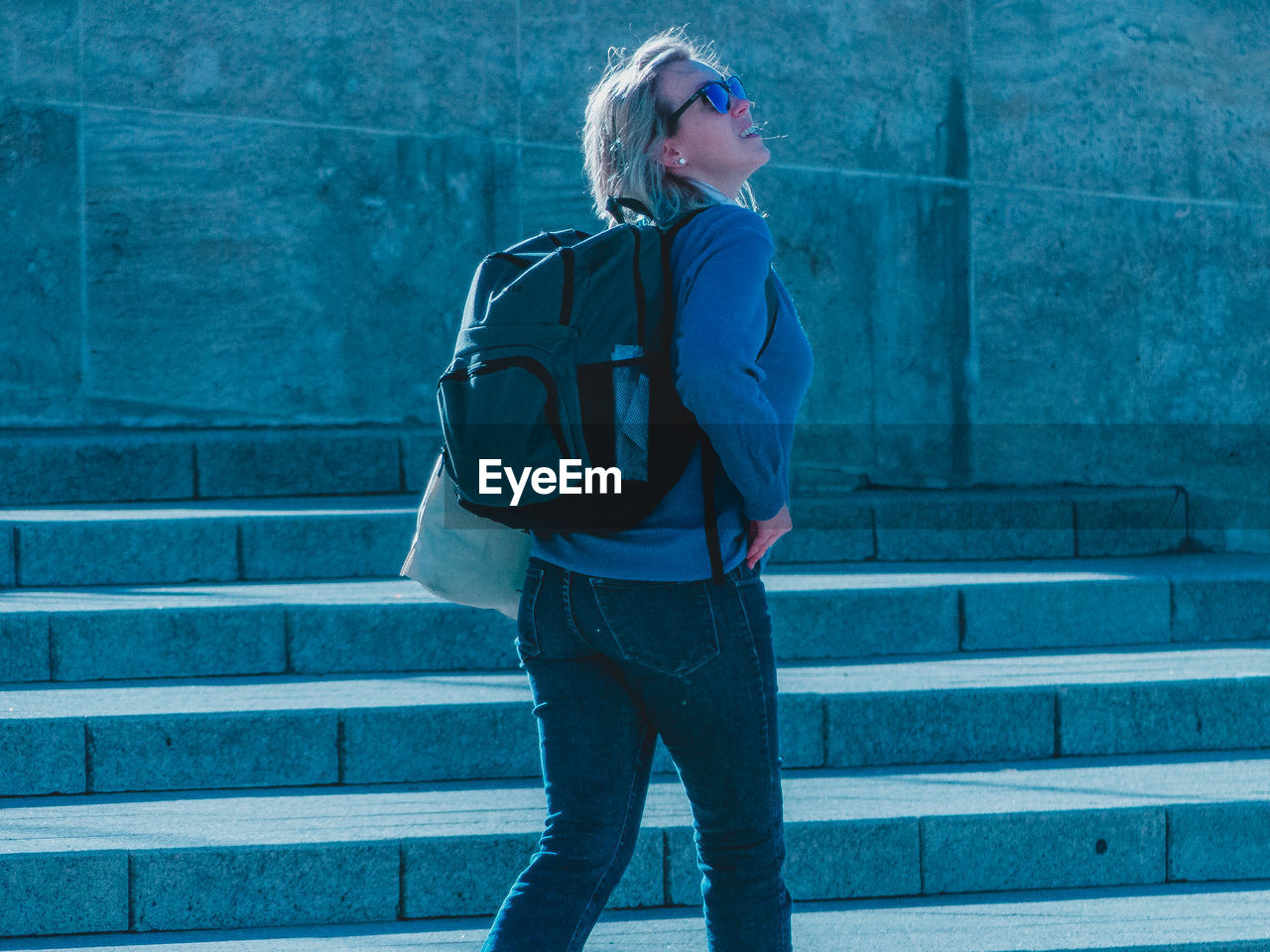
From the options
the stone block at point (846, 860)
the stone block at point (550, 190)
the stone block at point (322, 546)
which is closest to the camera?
the stone block at point (846, 860)

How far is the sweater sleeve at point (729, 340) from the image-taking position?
5.24 ft

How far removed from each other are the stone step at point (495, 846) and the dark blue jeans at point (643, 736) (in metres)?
1.22

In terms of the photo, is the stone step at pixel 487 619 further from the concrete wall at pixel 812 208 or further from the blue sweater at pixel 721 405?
the blue sweater at pixel 721 405

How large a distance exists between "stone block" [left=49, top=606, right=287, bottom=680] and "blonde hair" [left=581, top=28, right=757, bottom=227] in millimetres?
2256

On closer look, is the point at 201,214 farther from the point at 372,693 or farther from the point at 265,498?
the point at 372,693

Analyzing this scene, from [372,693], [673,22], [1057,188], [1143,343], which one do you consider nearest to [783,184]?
[673,22]

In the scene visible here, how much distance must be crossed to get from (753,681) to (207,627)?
2419 millimetres

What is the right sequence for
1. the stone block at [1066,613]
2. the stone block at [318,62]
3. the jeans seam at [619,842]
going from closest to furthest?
1. the jeans seam at [619,842]
2. the stone block at [1066,613]
3. the stone block at [318,62]

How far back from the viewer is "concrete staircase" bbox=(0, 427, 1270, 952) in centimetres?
283

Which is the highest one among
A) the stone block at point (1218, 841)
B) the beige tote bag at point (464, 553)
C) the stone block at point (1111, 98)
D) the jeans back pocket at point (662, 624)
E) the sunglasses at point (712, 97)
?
the stone block at point (1111, 98)

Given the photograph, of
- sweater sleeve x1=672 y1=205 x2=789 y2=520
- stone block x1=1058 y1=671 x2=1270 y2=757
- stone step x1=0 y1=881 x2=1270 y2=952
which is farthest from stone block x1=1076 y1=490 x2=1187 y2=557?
sweater sleeve x1=672 y1=205 x2=789 y2=520

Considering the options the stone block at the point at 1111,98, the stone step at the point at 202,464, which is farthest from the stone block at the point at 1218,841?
the stone block at the point at 1111,98

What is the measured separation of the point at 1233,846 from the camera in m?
3.12

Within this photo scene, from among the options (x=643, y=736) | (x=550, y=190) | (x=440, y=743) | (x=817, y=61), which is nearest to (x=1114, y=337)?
(x=817, y=61)
